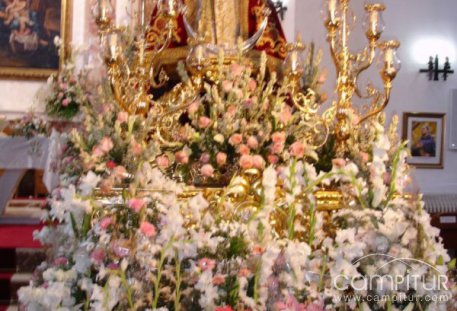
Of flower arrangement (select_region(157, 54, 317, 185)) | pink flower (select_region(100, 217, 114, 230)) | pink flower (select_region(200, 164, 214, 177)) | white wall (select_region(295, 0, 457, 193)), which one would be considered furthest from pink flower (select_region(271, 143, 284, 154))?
white wall (select_region(295, 0, 457, 193))

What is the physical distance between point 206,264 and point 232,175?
1.51 m

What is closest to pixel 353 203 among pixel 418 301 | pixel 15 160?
pixel 418 301

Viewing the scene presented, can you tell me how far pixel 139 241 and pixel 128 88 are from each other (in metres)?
1.71

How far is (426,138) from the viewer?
24.6ft

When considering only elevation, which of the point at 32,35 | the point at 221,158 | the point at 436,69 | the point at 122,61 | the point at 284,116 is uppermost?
the point at 32,35

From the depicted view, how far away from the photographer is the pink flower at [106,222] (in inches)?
101

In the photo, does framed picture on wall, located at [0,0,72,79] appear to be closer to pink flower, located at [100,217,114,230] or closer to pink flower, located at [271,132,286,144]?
pink flower, located at [271,132,286,144]

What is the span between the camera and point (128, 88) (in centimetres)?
402

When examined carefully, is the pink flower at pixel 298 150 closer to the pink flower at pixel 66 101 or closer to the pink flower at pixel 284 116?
the pink flower at pixel 284 116

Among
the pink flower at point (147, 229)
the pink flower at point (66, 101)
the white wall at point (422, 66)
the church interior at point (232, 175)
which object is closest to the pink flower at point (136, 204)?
the church interior at point (232, 175)

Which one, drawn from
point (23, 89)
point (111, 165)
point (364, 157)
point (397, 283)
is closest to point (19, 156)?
point (23, 89)

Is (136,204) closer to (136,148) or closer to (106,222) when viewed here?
(106,222)

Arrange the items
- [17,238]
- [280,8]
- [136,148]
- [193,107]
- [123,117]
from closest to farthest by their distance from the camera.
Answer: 1. [136,148]
2. [123,117]
3. [193,107]
4. [17,238]
5. [280,8]

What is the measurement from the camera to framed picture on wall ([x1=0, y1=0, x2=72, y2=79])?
775 centimetres
